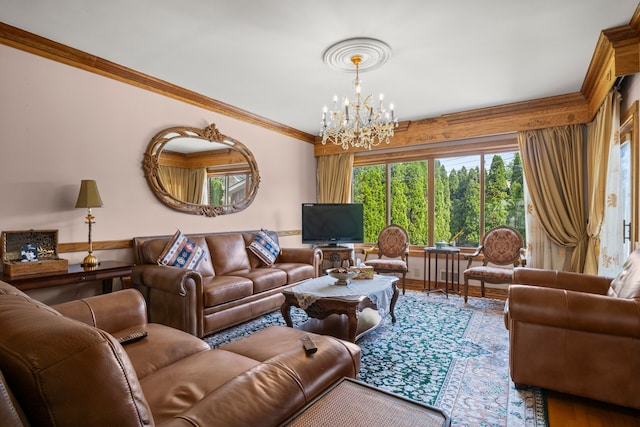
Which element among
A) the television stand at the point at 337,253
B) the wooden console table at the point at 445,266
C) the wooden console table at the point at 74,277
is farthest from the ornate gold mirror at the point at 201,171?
the wooden console table at the point at 445,266

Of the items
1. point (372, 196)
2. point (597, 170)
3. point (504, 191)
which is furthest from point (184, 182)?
point (597, 170)

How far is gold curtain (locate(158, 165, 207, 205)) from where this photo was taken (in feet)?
12.6

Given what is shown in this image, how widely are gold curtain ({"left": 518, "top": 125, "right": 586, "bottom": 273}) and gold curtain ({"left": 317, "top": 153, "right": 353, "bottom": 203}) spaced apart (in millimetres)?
2714

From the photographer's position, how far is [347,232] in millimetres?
5312

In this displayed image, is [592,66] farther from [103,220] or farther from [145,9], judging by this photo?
[103,220]

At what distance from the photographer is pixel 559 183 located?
4.27 m

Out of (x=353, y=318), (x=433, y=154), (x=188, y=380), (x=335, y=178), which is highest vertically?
(x=433, y=154)

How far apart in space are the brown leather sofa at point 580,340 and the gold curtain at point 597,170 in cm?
153

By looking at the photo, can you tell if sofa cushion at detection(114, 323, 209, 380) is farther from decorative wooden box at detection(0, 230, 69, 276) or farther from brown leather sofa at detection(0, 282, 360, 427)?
decorative wooden box at detection(0, 230, 69, 276)

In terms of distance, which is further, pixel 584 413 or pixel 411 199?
pixel 411 199

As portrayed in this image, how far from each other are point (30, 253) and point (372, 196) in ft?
15.5

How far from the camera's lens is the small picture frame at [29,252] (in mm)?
2600

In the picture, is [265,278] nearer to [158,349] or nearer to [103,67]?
[158,349]

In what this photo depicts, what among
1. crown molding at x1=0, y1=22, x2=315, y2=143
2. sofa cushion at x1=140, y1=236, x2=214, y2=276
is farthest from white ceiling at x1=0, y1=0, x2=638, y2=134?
sofa cushion at x1=140, y1=236, x2=214, y2=276
